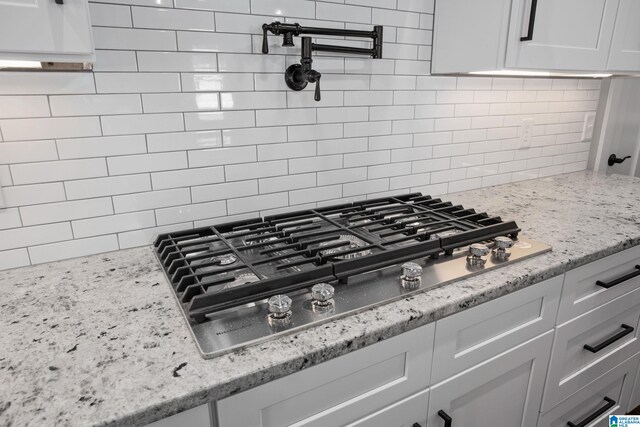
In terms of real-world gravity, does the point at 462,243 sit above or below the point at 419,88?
below

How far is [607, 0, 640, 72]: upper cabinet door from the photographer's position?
148 cm

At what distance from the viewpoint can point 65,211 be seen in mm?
1066

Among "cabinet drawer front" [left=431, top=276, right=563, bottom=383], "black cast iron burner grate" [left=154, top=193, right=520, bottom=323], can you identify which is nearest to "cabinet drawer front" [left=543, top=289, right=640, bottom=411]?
"cabinet drawer front" [left=431, top=276, right=563, bottom=383]

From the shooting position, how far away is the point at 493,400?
109 cm

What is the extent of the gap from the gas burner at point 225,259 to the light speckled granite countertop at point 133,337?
133 millimetres

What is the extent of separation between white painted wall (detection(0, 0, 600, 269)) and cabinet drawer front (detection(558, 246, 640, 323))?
67cm

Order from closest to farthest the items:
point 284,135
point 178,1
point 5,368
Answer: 1. point 5,368
2. point 178,1
3. point 284,135

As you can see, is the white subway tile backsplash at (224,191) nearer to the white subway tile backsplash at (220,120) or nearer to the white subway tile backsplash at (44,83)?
the white subway tile backsplash at (220,120)

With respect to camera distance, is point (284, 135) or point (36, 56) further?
point (284, 135)

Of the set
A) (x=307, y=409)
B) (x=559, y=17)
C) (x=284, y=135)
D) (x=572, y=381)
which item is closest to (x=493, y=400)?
(x=572, y=381)

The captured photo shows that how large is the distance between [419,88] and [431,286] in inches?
35.0

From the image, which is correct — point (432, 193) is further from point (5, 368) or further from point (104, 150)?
point (5, 368)

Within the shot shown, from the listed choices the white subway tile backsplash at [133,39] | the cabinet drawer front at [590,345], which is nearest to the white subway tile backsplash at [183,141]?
the white subway tile backsplash at [133,39]

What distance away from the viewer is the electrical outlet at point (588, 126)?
6.90ft
